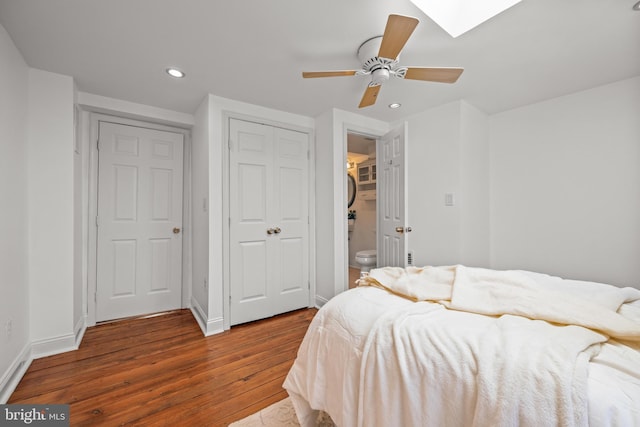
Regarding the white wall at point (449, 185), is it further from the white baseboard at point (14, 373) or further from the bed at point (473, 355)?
the white baseboard at point (14, 373)

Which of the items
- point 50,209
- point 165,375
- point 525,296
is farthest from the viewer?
point 50,209

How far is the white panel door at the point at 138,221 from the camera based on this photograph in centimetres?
277

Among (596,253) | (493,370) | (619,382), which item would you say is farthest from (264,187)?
(596,253)

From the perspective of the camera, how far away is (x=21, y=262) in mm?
1896

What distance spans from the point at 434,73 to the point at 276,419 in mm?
2288

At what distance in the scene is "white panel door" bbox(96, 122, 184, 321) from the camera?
9.09ft

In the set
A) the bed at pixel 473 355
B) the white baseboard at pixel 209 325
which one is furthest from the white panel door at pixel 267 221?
the bed at pixel 473 355

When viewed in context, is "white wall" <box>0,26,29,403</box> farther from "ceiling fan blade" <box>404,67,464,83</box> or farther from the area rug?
"ceiling fan blade" <box>404,67,464,83</box>

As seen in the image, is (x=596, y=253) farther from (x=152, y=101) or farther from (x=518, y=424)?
(x=152, y=101)

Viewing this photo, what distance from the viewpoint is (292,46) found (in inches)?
71.0

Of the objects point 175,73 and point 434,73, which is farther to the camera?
point 175,73

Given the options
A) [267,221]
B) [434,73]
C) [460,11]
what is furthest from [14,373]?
[460,11]

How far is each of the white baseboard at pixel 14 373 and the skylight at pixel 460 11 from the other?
325 centimetres

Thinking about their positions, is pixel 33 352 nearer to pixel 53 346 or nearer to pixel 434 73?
pixel 53 346
